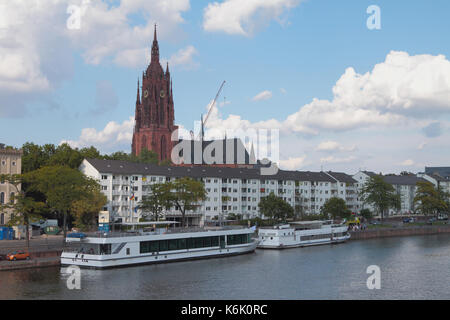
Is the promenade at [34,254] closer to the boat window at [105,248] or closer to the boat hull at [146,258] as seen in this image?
the boat hull at [146,258]

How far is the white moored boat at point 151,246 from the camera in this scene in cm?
6506

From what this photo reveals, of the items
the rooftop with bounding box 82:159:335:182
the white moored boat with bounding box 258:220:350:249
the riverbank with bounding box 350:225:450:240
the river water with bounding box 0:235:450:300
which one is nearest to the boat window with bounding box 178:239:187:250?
the river water with bounding box 0:235:450:300

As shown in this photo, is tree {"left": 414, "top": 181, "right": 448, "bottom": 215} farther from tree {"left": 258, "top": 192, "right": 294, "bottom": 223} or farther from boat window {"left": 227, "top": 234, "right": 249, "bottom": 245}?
boat window {"left": 227, "top": 234, "right": 249, "bottom": 245}

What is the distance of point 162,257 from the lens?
71.5 metres

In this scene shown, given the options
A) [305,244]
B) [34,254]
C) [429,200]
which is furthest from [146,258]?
[429,200]

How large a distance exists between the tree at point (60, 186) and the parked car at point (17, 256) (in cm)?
2012

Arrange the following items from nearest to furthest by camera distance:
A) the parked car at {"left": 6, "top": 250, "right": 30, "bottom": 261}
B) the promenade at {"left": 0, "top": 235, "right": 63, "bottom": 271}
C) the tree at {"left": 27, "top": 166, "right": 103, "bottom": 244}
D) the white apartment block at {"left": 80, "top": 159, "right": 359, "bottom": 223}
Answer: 1. the promenade at {"left": 0, "top": 235, "right": 63, "bottom": 271}
2. the parked car at {"left": 6, "top": 250, "right": 30, "bottom": 261}
3. the tree at {"left": 27, "top": 166, "right": 103, "bottom": 244}
4. the white apartment block at {"left": 80, "top": 159, "right": 359, "bottom": 223}

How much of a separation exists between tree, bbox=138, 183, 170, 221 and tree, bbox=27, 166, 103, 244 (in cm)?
1549

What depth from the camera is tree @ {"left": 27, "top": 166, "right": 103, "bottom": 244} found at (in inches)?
3396

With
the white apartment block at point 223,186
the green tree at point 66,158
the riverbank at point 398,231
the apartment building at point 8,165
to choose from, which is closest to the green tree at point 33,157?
the green tree at point 66,158
